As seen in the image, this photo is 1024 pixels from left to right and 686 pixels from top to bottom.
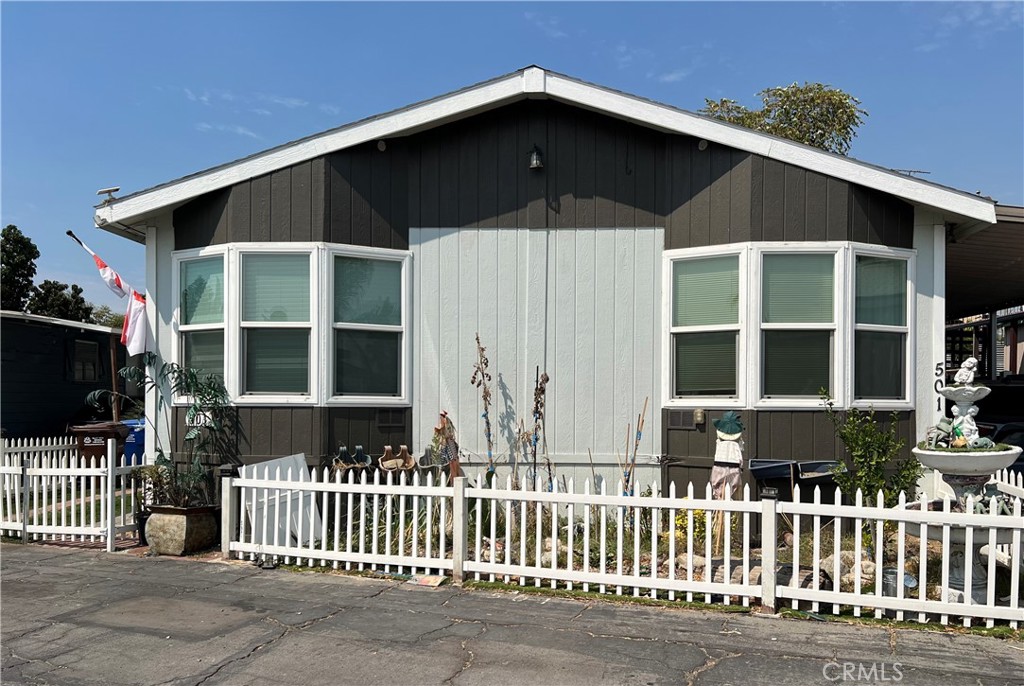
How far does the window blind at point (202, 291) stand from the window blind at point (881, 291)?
255 inches

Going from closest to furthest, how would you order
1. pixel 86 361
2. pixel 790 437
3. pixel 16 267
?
pixel 790 437
pixel 86 361
pixel 16 267

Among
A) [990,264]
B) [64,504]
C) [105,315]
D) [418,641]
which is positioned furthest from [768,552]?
[105,315]

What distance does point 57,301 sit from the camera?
103ft

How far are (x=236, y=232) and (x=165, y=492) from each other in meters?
2.71

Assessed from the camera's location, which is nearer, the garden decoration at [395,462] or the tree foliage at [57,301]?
the garden decoration at [395,462]

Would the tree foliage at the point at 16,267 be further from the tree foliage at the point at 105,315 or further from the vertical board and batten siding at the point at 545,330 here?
the vertical board and batten siding at the point at 545,330

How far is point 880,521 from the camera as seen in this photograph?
18.0 ft

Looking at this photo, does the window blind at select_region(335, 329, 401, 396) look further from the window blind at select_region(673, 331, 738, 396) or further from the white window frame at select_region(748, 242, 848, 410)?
the white window frame at select_region(748, 242, 848, 410)

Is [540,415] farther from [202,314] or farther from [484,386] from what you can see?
[202,314]

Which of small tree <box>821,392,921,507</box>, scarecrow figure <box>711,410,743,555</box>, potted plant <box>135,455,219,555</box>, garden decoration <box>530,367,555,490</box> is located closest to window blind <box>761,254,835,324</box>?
scarecrow figure <box>711,410,743,555</box>

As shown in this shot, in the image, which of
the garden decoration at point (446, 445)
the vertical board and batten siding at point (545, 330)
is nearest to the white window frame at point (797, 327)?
the vertical board and batten siding at point (545, 330)

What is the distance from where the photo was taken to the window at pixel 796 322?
7.75 metres

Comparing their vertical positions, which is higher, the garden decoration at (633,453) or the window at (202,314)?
the window at (202,314)

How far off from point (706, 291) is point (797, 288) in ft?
2.84
